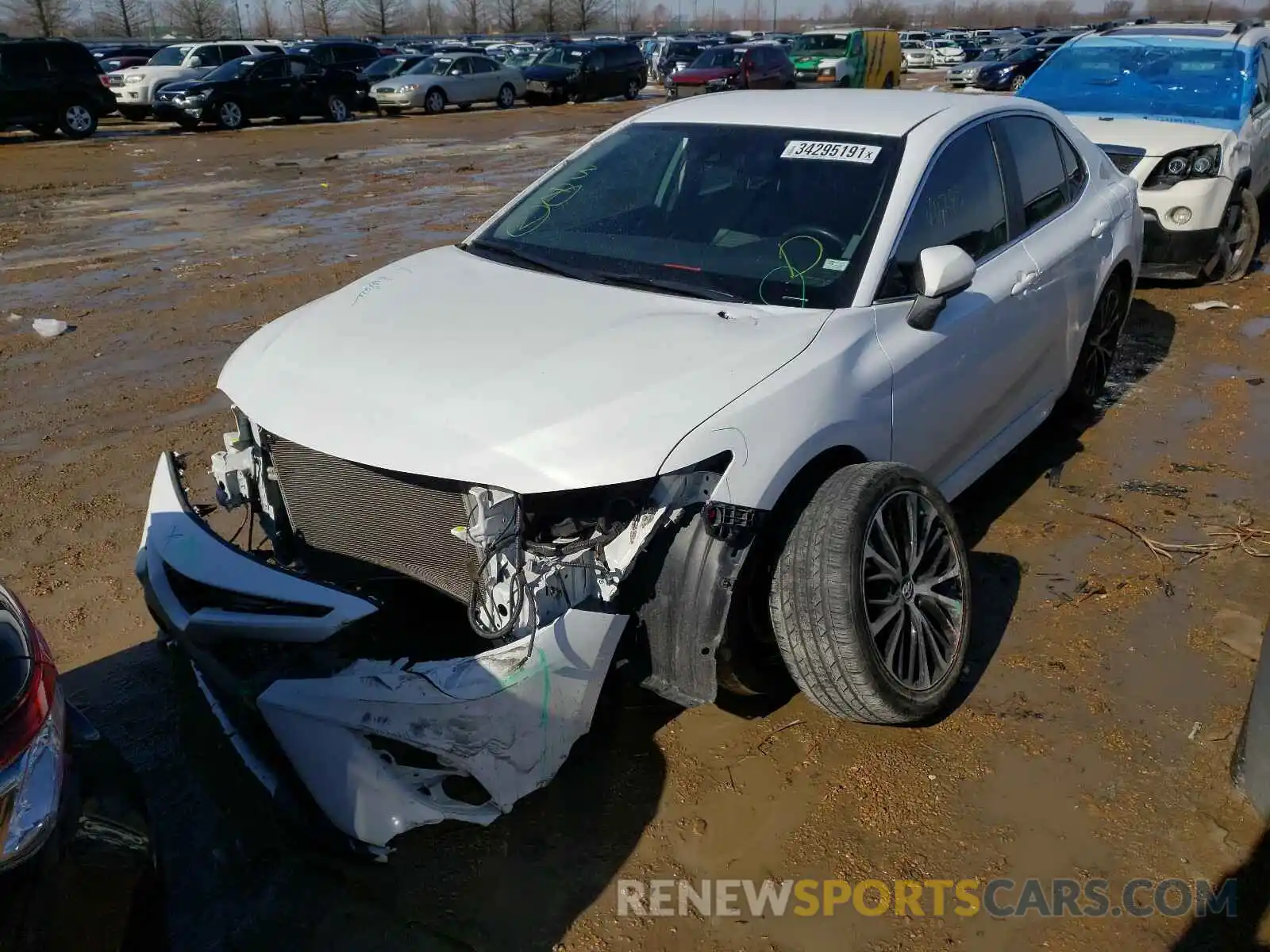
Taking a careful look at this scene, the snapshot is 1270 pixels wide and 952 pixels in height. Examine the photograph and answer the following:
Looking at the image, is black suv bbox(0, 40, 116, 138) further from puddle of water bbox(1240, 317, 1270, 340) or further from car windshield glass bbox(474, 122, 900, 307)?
puddle of water bbox(1240, 317, 1270, 340)

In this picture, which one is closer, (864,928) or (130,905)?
(130,905)

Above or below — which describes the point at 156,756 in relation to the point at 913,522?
below

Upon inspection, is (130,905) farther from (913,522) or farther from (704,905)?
(913,522)

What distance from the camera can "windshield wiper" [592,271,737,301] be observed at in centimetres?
336

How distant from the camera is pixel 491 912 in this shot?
2.57m

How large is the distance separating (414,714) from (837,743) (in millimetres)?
1409

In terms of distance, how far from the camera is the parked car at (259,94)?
22391 mm

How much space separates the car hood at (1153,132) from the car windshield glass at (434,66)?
23.4m

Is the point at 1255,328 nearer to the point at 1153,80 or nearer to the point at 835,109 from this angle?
the point at 1153,80

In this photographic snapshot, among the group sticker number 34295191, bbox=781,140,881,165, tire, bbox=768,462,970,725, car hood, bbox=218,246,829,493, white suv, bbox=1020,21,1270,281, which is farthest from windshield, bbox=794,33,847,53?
tire, bbox=768,462,970,725

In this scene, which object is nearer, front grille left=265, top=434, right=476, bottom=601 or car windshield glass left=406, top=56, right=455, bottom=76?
front grille left=265, top=434, right=476, bottom=601

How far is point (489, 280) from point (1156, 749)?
2.62 m

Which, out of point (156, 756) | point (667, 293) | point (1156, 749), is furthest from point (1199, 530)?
point (156, 756)

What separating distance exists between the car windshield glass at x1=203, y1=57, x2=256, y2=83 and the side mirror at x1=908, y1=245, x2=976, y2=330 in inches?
911
